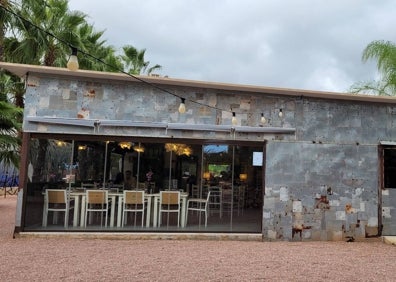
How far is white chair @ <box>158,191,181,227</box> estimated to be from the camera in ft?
33.4

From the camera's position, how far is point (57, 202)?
9.87m

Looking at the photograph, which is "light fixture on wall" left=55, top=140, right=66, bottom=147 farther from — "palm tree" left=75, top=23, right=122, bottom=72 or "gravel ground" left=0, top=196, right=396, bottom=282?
"palm tree" left=75, top=23, right=122, bottom=72

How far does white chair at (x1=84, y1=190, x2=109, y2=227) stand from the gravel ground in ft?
3.08

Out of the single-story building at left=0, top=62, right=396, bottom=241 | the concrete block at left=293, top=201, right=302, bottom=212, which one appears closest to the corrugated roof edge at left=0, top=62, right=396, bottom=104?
the single-story building at left=0, top=62, right=396, bottom=241

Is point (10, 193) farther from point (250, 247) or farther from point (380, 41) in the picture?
point (380, 41)

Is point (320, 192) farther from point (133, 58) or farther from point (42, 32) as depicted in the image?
point (133, 58)

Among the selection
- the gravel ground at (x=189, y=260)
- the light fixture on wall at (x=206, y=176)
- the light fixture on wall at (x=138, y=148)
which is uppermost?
the light fixture on wall at (x=138, y=148)

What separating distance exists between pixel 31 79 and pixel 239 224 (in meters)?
5.72

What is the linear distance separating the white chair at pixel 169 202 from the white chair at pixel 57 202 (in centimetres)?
203

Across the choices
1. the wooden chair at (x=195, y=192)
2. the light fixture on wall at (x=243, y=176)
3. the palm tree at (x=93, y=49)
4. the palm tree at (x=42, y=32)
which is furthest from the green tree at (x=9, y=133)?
the light fixture on wall at (x=243, y=176)

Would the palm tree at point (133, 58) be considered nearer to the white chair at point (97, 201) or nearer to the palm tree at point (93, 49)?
the palm tree at point (93, 49)

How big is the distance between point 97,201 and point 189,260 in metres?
3.52

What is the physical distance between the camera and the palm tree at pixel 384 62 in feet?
55.7

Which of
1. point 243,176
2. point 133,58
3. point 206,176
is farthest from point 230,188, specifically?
point 133,58
